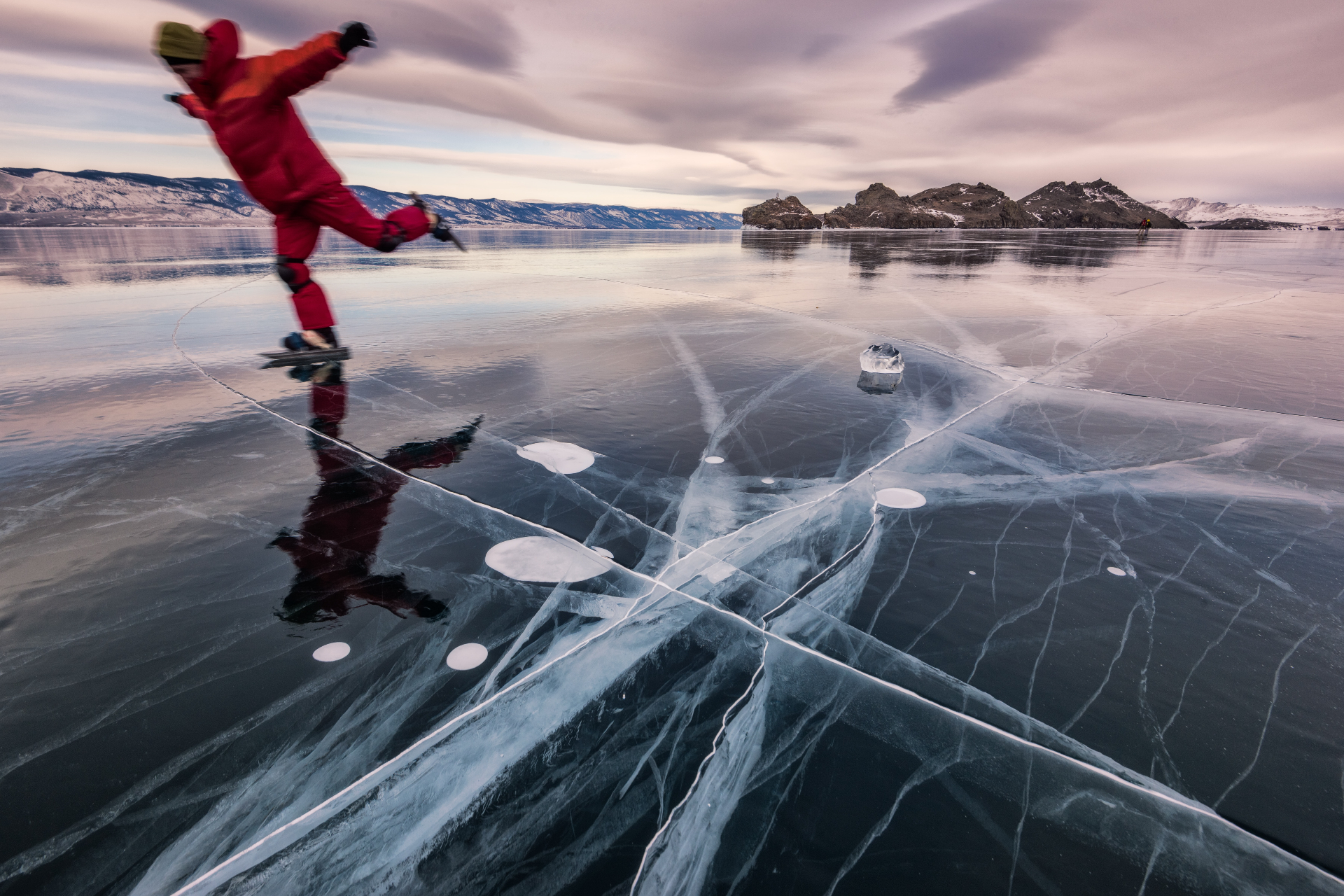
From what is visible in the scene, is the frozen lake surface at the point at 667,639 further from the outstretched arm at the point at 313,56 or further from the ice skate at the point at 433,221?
the outstretched arm at the point at 313,56

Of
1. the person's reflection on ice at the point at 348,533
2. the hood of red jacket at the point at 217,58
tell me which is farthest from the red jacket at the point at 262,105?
the person's reflection on ice at the point at 348,533

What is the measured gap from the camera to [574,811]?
4.62 ft

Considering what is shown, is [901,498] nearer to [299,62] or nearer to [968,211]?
[299,62]

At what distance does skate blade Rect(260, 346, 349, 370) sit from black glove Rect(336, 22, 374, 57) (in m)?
2.57

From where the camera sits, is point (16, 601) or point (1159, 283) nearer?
point (16, 601)

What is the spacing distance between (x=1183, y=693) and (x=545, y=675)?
202 centimetres

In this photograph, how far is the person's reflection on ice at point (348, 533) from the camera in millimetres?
2104

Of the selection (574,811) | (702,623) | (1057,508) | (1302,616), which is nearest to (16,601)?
(574,811)

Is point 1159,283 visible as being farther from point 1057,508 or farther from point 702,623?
point 702,623

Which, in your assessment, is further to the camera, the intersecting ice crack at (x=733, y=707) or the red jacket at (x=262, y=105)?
the red jacket at (x=262, y=105)

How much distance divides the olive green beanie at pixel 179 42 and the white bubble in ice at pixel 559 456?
371 cm

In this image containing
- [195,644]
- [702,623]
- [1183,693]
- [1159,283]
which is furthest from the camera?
[1159,283]

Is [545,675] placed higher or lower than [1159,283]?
lower

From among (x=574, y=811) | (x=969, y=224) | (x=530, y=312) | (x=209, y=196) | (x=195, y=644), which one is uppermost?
(x=209, y=196)
